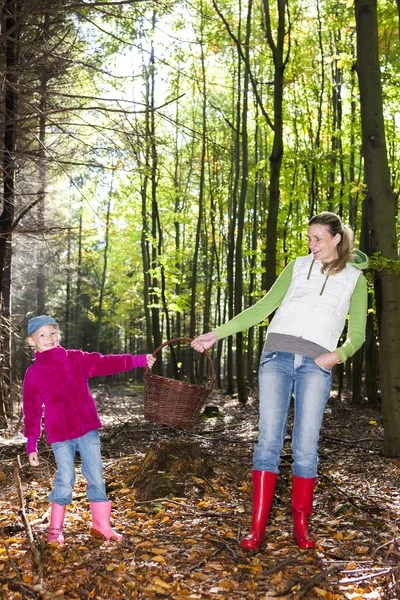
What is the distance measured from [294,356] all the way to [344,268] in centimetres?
65

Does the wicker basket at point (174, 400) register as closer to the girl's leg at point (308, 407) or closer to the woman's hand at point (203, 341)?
the woman's hand at point (203, 341)

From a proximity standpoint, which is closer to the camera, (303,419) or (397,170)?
(303,419)

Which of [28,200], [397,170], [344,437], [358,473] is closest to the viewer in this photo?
[358,473]

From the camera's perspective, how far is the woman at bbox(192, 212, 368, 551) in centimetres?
361

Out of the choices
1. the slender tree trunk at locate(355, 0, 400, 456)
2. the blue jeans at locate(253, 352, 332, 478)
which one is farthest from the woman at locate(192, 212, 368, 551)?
the slender tree trunk at locate(355, 0, 400, 456)

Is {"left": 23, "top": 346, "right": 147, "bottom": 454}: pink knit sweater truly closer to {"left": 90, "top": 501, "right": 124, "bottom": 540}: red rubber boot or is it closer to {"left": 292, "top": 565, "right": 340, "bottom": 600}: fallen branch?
{"left": 90, "top": 501, "right": 124, "bottom": 540}: red rubber boot

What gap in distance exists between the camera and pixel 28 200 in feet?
37.4

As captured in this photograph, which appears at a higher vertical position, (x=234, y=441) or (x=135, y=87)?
(x=135, y=87)

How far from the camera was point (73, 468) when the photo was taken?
384 cm

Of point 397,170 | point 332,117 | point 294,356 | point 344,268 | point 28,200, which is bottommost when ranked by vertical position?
point 294,356

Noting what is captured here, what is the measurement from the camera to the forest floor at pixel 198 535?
3.11m

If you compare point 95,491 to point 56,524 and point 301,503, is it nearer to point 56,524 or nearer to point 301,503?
point 56,524

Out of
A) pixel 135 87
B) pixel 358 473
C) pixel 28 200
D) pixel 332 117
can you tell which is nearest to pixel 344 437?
pixel 358 473

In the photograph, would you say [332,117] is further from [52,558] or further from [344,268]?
[52,558]
